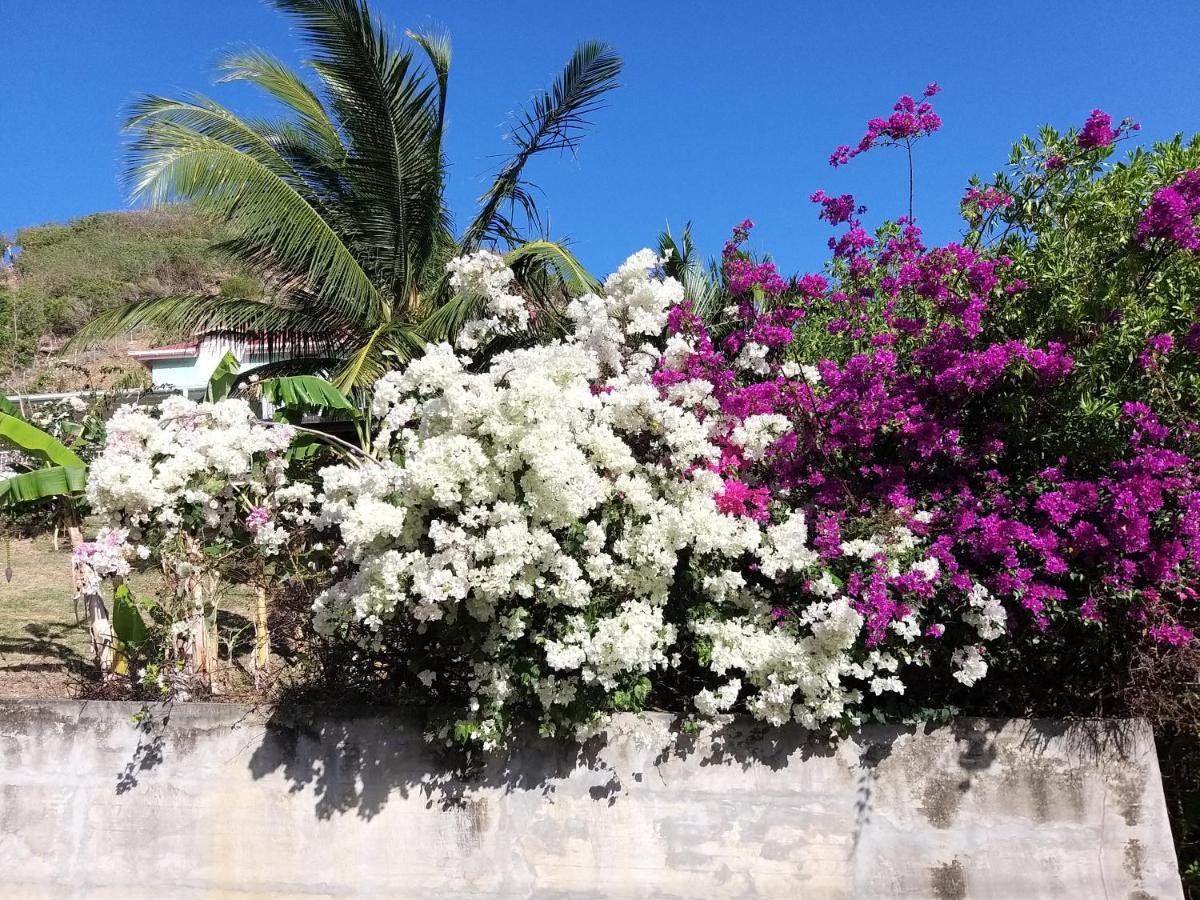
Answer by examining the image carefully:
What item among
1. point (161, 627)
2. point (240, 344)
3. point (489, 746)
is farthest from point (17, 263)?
point (489, 746)

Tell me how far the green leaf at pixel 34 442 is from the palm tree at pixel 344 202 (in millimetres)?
3475

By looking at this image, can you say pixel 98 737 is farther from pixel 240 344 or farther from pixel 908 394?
pixel 240 344

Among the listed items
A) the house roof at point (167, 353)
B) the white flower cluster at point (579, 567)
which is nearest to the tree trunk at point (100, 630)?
the white flower cluster at point (579, 567)

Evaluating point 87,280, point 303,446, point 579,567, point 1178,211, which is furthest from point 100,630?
point 87,280

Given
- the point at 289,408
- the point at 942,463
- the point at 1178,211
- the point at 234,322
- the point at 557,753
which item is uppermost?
the point at 234,322

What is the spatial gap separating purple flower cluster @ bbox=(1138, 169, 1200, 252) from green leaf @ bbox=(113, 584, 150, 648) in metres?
6.15

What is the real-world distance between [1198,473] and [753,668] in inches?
92.4

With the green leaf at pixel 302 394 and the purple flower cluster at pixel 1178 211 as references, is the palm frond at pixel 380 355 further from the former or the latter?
the purple flower cluster at pixel 1178 211

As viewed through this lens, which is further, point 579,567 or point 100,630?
point 100,630

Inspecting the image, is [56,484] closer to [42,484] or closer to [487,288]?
[42,484]

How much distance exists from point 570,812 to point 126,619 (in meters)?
3.11

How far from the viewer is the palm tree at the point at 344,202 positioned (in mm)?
9578

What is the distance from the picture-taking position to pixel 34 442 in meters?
5.90

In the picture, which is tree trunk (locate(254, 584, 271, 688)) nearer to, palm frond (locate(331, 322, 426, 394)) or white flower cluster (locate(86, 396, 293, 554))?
white flower cluster (locate(86, 396, 293, 554))
